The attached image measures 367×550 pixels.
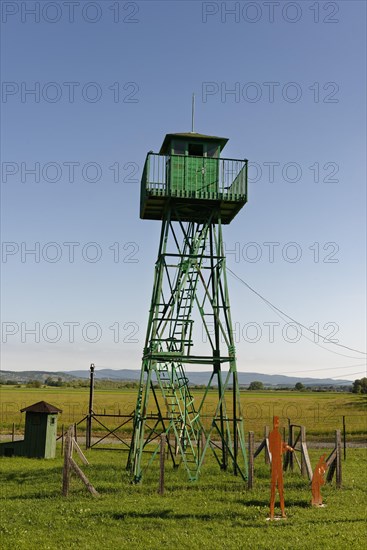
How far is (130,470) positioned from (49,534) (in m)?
8.46

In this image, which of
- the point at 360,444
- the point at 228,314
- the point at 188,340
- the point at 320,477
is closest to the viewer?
the point at 320,477

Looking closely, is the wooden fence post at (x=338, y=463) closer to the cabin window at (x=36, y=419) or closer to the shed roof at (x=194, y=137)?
the shed roof at (x=194, y=137)

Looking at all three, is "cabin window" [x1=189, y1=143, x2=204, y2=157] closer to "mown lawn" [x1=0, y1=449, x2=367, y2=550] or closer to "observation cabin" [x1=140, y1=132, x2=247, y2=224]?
"observation cabin" [x1=140, y1=132, x2=247, y2=224]

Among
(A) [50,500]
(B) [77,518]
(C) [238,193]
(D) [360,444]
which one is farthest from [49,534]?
(D) [360,444]

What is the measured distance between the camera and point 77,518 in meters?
13.9

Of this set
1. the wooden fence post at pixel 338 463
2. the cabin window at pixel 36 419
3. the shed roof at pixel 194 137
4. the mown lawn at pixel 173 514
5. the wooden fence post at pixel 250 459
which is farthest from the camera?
the cabin window at pixel 36 419

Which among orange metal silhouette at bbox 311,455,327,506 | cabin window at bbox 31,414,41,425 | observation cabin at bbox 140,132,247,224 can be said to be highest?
observation cabin at bbox 140,132,247,224

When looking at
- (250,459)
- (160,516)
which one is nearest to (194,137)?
(250,459)

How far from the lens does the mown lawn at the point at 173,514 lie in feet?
39.7

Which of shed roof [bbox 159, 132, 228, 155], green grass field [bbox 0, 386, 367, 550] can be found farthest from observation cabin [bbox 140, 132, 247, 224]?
green grass field [bbox 0, 386, 367, 550]

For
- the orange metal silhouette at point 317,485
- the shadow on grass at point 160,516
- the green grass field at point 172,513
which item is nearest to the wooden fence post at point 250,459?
the green grass field at point 172,513

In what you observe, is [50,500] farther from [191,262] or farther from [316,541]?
[191,262]

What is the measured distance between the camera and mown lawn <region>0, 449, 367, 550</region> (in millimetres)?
12109

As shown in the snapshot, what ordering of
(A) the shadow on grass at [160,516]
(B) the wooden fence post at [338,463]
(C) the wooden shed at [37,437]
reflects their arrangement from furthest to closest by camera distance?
(C) the wooden shed at [37,437] → (B) the wooden fence post at [338,463] → (A) the shadow on grass at [160,516]
